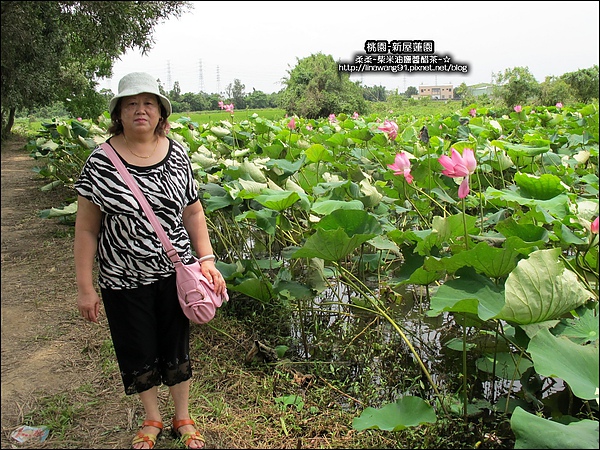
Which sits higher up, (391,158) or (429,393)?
(391,158)

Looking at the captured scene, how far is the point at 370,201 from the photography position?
2.49 m

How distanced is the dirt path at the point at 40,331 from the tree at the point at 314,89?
511 centimetres

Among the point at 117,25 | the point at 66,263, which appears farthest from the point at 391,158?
the point at 117,25

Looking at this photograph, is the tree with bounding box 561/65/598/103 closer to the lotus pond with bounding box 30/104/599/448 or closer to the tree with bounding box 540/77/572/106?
the tree with bounding box 540/77/572/106

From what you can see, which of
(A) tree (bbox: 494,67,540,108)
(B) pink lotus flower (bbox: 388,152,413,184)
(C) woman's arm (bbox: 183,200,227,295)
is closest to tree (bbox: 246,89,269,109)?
(B) pink lotus flower (bbox: 388,152,413,184)

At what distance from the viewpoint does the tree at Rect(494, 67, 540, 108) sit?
1160cm

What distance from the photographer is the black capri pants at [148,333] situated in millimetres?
1520

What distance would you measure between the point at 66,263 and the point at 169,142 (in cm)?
214

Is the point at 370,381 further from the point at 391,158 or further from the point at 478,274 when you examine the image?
the point at 391,158

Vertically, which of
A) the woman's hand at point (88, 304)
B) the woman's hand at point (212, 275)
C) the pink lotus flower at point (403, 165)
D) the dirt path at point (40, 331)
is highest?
the pink lotus flower at point (403, 165)

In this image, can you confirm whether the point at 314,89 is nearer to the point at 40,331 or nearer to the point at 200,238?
the point at 40,331

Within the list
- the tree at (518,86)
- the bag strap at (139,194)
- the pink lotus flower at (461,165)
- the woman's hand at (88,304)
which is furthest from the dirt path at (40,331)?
the tree at (518,86)

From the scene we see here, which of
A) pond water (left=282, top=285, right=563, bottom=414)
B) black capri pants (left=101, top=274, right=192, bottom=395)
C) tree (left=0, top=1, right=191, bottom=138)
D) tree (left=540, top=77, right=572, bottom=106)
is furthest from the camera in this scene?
tree (left=540, top=77, right=572, bottom=106)

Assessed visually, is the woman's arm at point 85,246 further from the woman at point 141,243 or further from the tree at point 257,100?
the tree at point 257,100
